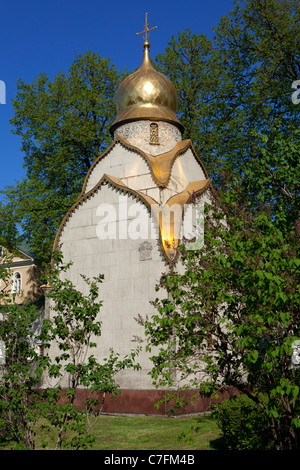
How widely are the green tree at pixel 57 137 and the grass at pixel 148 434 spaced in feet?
38.2

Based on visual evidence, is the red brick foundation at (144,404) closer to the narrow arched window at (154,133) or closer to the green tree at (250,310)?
the green tree at (250,310)

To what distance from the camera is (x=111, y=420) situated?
12.5 meters

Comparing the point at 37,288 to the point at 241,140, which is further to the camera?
the point at 37,288

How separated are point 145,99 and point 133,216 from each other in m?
5.74

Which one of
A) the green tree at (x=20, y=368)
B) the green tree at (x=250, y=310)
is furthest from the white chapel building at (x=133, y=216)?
the green tree at (x=250, y=310)

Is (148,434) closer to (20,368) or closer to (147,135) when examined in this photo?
(20,368)

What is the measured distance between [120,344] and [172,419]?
108 inches

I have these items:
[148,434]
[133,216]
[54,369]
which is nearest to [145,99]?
[133,216]

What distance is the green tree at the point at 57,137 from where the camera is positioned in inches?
883

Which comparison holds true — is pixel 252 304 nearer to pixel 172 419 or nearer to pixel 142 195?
pixel 172 419

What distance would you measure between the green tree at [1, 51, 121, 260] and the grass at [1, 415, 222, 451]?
11.6 metres

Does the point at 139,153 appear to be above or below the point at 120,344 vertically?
above

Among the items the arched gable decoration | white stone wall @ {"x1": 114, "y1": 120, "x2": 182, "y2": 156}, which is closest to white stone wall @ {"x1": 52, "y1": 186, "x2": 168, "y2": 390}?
the arched gable decoration
